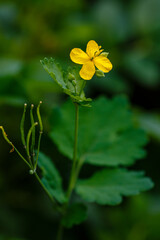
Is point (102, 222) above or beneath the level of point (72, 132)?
beneath

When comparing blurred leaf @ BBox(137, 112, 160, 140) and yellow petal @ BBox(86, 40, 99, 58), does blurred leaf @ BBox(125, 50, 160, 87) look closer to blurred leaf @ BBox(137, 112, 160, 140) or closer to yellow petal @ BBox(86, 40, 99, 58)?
blurred leaf @ BBox(137, 112, 160, 140)

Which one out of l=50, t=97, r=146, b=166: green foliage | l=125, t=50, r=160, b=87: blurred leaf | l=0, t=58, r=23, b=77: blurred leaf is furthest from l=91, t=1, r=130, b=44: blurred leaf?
l=50, t=97, r=146, b=166: green foliage

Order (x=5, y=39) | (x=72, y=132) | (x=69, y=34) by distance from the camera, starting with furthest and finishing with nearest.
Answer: (x=69, y=34), (x=5, y=39), (x=72, y=132)

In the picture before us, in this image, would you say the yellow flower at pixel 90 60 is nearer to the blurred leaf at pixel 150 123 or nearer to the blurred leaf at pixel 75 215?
the blurred leaf at pixel 75 215

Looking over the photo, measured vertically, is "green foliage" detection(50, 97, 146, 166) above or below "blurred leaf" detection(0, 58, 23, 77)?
below

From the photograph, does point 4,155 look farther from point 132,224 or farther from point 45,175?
point 45,175

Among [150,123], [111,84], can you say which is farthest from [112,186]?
[111,84]

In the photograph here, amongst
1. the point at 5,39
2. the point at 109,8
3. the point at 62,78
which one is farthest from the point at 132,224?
the point at 109,8

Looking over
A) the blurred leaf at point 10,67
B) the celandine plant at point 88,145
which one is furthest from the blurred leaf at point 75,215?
the blurred leaf at point 10,67

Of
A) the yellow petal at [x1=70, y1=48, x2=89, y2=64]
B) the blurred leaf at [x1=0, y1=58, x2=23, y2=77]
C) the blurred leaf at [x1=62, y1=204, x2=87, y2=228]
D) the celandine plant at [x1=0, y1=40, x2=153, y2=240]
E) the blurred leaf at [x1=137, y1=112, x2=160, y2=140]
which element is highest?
the yellow petal at [x1=70, y1=48, x2=89, y2=64]
